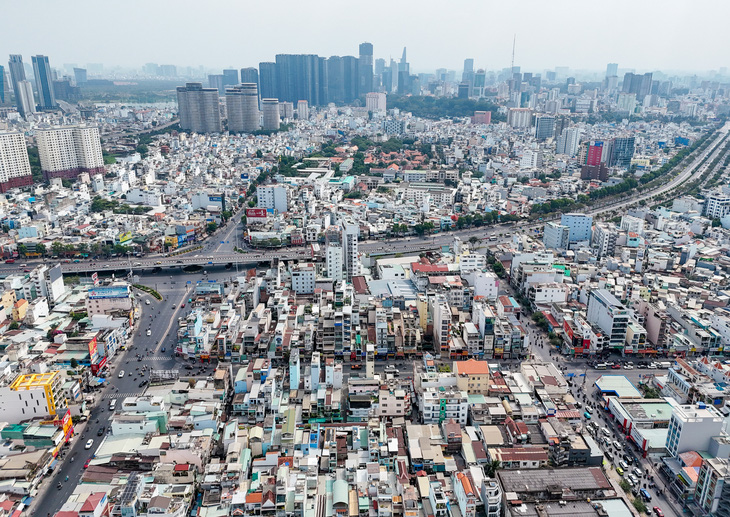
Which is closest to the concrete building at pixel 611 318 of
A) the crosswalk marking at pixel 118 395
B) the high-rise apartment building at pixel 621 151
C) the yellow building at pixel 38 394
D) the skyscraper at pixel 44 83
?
the crosswalk marking at pixel 118 395

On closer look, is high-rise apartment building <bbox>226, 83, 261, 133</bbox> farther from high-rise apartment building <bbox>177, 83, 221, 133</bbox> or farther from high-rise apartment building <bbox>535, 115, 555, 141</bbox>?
high-rise apartment building <bbox>535, 115, 555, 141</bbox>

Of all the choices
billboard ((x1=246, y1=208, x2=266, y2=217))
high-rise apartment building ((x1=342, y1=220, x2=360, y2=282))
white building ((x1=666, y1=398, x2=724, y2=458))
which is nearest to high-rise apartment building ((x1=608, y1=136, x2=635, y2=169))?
billboard ((x1=246, y1=208, x2=266, y2=217))

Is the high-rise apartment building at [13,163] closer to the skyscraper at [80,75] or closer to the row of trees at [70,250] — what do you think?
the row of trees at [70,250]

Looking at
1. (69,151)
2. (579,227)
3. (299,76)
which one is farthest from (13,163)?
(299,76)

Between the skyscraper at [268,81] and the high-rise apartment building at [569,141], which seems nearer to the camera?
the high-rise apartment building at [569,141]

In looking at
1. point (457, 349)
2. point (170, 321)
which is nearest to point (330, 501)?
point (457, 349)

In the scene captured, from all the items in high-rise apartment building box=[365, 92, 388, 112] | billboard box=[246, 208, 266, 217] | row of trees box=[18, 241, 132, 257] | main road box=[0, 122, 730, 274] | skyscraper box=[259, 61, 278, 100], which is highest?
skyscraper box=[259, 61, 278, 100]

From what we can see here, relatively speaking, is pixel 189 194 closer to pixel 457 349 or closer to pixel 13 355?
pixel 13 355
